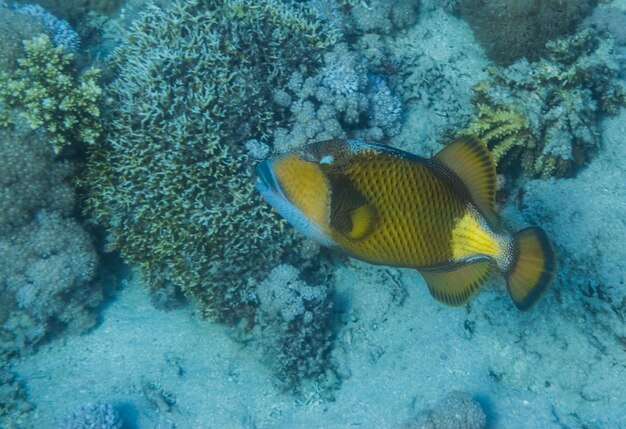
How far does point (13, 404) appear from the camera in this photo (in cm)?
410

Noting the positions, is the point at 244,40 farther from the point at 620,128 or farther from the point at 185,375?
the point at 620,128

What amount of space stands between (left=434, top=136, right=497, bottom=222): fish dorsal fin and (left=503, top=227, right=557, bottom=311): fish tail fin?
189 mm

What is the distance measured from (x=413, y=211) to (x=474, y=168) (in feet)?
1.38

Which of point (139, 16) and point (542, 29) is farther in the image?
point (542, 29)

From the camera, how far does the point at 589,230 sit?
14.3ft

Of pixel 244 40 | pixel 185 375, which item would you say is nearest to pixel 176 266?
pixel 185 375

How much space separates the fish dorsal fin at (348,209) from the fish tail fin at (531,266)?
31.3 inches

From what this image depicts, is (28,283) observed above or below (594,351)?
below

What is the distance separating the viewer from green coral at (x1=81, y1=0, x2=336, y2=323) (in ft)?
14.1

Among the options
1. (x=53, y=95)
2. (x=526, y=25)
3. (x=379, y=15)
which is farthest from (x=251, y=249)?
(x=526, y=25)

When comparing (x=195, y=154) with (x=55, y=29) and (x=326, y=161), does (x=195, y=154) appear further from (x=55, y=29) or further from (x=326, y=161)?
(x=326, y=161)

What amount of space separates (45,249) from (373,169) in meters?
3.40

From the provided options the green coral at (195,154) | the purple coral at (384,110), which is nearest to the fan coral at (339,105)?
Result: the purple coral at (384,110)

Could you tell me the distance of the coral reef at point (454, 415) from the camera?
3.86 metres
